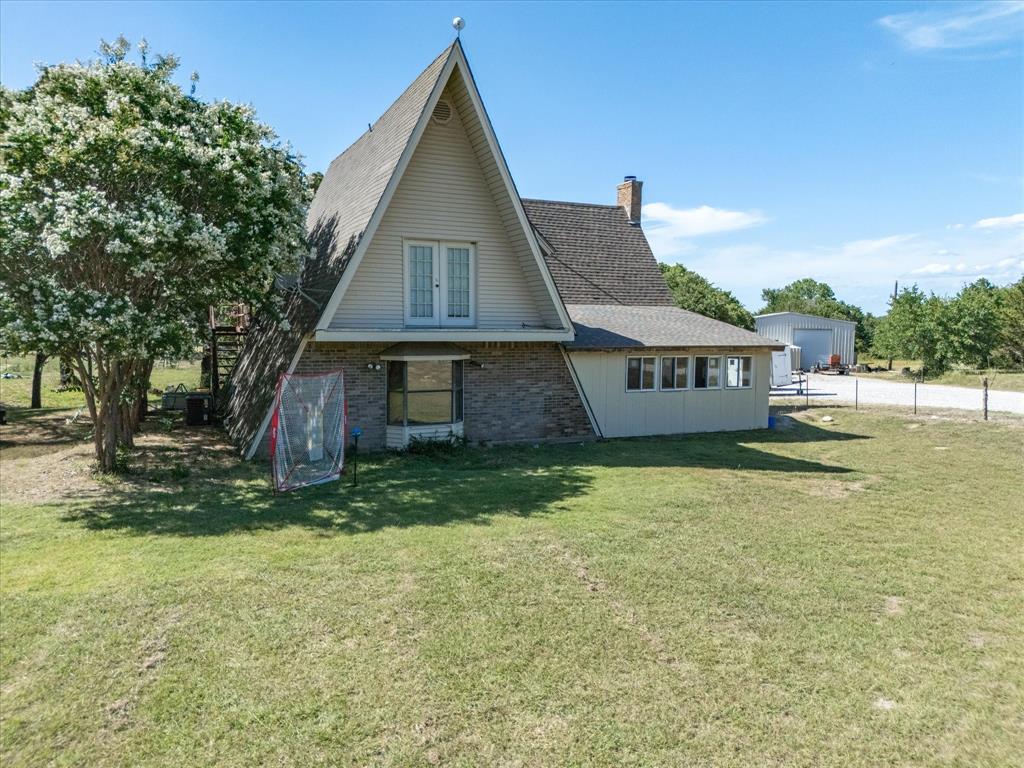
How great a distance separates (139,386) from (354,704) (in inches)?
543

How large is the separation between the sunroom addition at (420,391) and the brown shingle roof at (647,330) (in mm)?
3503

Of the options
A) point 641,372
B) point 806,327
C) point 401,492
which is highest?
point 806,327

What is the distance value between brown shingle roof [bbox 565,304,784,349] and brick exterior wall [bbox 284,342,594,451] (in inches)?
46.3

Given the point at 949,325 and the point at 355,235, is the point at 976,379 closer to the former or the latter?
the point at 949,325

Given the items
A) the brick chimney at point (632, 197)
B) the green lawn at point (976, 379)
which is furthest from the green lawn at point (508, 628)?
the green lawn at point (976, 379)

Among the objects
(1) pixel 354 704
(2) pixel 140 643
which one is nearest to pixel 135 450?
(2) pixel 140 643

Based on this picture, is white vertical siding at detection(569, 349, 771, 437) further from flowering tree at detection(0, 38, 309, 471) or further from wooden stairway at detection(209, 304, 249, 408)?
wooden stairway at detection(209, 304, 249, 408)

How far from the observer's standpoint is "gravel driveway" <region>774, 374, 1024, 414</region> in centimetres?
2714

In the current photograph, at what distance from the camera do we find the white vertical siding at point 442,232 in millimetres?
14555

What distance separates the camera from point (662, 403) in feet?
61.6

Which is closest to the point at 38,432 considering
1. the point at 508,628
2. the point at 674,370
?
the point at 508,628

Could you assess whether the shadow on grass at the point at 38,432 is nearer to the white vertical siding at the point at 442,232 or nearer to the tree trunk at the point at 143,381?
the tree trunk at the point at 143,381

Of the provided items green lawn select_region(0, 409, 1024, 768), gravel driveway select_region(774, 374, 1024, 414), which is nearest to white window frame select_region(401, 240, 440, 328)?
green lawn select_region(0, 409, 1024, 768)

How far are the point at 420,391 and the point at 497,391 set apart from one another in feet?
7.04
